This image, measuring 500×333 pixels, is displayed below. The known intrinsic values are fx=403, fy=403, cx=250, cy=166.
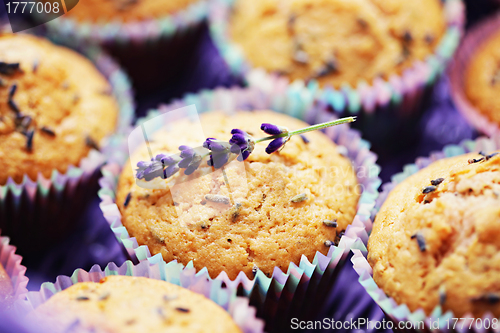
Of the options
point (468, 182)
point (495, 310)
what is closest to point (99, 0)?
point (468, 182)

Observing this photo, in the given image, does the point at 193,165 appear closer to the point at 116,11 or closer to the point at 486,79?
the point at 116,11

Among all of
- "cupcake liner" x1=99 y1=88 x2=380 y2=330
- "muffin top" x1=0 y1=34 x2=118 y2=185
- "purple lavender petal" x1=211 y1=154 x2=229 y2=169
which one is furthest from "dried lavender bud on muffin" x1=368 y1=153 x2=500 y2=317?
"muffin top" x1=0 y1=34 x2=118 y2=185

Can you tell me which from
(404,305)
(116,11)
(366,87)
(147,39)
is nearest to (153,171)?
(404,305)

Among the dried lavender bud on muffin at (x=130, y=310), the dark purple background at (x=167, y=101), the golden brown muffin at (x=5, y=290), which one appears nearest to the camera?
the dried lavender bud on muffin at (x=130, y=310)

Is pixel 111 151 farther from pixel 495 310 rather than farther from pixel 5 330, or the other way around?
pixel 495 310

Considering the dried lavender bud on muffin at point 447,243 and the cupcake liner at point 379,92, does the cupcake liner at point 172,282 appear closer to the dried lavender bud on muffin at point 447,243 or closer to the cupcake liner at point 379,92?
the dried lavender bud on muffin at point 447,243

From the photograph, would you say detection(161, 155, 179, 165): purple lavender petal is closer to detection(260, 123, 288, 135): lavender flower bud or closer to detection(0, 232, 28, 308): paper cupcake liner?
detection(260, 123, 288, 135): lavender flower bud

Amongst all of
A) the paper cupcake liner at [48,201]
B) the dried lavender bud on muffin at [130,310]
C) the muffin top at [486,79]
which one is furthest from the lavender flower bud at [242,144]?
the muffin top at [486,79]
